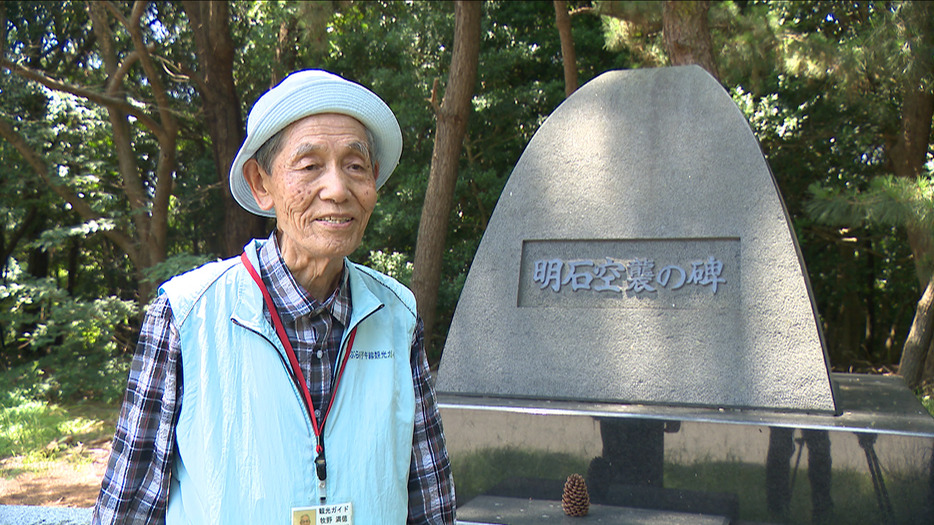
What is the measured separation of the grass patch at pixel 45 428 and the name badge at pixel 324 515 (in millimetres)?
5476

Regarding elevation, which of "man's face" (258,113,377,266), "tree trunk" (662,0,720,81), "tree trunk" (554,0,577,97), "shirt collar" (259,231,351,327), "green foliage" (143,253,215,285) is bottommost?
"shirt collar" (259,231,351,327)

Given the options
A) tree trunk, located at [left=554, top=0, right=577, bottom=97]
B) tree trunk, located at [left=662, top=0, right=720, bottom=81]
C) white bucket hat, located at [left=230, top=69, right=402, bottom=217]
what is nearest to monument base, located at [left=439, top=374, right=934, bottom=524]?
white bucket hat, located at [left=230, top=69, right=402, bottom=217]

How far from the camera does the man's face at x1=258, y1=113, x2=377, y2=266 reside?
1.38 m

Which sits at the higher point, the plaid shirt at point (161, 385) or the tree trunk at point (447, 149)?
the tree trunk at point (447, 149)

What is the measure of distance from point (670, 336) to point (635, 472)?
2.17 ft

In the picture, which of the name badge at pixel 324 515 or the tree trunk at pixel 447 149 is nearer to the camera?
the name badge at pixel 324 515

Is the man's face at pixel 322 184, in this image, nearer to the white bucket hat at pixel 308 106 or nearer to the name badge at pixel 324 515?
the white bucket hat at pixel 308 106

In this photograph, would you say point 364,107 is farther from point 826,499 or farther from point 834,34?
point 834,34

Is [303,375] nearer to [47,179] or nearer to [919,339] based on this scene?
[919,339]

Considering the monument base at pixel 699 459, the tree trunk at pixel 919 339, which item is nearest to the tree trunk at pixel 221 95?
the monument base at pixel 699 459

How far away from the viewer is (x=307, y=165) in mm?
1391

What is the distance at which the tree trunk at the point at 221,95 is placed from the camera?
9.31 metres

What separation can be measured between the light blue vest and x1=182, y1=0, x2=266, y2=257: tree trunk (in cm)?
824

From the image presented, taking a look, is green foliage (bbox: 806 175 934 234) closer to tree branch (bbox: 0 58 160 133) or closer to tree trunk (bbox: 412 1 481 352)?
tree trunk (bbox: 412 1 481 352)
